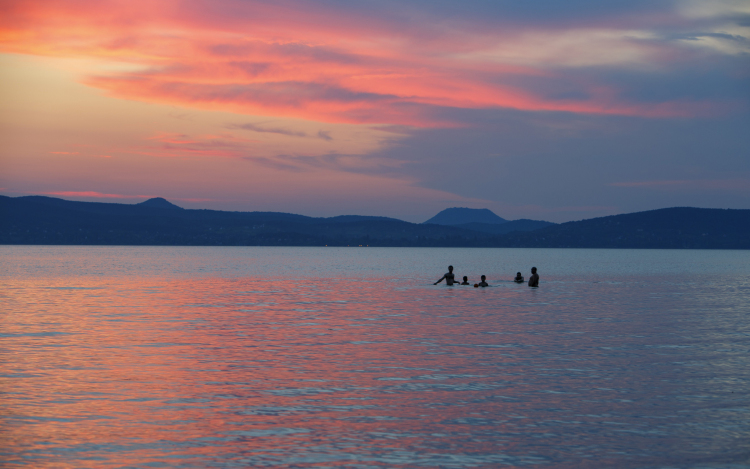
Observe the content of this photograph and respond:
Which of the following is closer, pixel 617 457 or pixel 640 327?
pixel 617 457

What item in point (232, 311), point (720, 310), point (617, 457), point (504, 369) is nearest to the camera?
point (617, 457)

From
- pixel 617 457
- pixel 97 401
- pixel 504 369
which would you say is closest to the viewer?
pixel 617 457

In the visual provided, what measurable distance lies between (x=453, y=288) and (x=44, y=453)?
195ft

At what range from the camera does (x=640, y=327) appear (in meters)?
38.6

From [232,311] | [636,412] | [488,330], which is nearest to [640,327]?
[488,330]

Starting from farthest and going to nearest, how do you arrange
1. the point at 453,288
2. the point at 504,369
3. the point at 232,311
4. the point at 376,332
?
the point at 453,288, the point at 232,311, the point at 376,332, the point at 504,369

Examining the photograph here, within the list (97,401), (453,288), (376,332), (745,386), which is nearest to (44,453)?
(97,401)

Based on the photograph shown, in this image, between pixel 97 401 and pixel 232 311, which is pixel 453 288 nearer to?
pixel 232 311

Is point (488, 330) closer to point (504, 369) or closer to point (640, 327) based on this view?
point (640, 327)

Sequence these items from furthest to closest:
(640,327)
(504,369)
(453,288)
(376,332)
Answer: (453,288) < (640,327) < (376,332) < (504,369)

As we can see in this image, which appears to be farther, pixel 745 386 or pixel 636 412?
pixel 745 386

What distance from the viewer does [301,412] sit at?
57.9ft

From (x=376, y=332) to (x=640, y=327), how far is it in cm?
1525

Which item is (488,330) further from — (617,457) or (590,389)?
(617,457)
